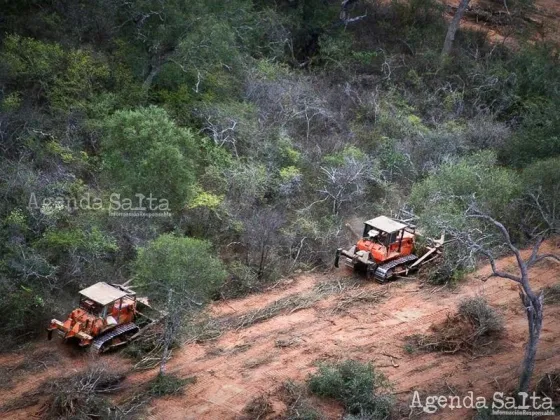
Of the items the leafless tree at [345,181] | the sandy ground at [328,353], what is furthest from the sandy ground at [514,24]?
the sandy ground at [328,353]

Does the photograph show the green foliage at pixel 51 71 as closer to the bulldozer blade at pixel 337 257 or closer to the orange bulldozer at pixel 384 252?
the bulldozer blade at pixel 337 257

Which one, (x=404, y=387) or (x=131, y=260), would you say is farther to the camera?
(x=131, y=260)

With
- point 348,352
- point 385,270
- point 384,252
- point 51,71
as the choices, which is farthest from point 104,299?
point 51,71

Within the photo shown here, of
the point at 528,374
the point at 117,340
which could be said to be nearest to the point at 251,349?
the point at 117,340

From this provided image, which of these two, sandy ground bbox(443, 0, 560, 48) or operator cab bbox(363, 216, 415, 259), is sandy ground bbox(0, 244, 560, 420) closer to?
operator cab bbox(363, 216, 415, 259)

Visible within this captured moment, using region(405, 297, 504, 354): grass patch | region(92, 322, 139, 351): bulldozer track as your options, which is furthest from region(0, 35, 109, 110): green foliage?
region(405, 297, 504, 354): grass patch

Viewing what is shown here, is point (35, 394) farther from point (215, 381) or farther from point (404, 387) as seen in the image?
point (404, 387)
